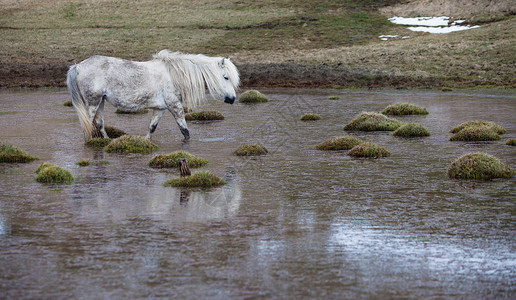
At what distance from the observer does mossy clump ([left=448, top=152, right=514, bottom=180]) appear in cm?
1229

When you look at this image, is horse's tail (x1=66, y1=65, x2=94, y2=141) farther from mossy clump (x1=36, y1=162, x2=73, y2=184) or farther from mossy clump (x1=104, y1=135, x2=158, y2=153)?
mossy clump (x1=36, y1=162, x2=73, y2=184)

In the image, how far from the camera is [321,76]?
42219mm

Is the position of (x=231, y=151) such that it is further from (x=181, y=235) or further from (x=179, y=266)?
(x=179, y=266)

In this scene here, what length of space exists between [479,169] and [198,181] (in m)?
5.55

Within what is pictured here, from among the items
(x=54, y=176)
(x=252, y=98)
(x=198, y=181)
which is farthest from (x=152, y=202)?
(x=252, y=98)

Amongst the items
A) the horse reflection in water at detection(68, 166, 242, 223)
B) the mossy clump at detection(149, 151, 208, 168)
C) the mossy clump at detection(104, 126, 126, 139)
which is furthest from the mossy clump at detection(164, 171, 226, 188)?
the mossy clump at detection(104, 126, 126, 139)

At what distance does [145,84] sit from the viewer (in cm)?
1753

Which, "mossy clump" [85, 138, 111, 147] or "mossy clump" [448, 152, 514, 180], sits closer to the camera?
"mossy clump" [448, 152, 514, 180]

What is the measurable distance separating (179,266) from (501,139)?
44.8 ft

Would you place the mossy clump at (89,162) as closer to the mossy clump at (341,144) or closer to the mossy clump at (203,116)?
the mossy clump at (341,144)

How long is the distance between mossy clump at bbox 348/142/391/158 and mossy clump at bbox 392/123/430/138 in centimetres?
364

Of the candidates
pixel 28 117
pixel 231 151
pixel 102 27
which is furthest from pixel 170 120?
pixel 102 27

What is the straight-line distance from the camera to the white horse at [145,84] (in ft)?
56.3

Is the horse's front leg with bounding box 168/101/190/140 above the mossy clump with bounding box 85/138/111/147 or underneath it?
above
